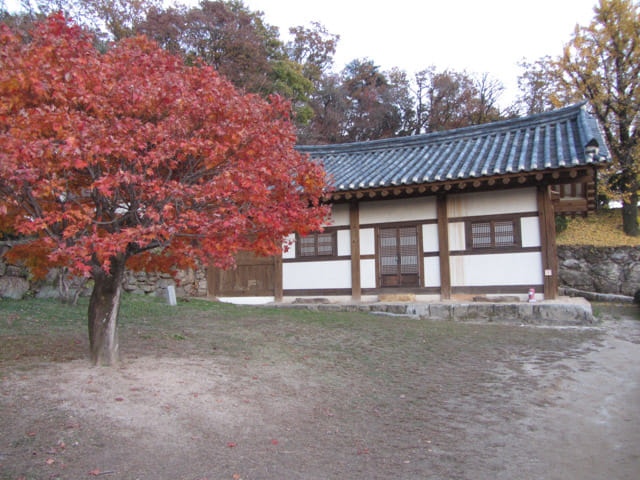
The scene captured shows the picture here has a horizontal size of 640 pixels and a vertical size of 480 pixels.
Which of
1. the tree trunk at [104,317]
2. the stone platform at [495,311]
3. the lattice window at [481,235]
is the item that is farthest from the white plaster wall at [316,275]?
the tree trunk at [104,317]

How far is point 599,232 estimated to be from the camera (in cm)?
2173

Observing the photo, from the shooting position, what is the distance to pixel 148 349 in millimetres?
6316

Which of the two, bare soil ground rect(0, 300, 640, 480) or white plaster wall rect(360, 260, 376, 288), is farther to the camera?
white plaster wall rect(360, 260, 376, 288)

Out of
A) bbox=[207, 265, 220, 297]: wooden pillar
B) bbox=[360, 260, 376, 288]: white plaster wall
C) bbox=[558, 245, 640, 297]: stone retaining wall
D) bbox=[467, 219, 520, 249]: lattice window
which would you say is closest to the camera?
bbox=[467, 219, 520, 249]: lattice window

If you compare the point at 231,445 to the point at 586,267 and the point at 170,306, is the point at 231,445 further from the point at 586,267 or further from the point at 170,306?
the point at 586,267

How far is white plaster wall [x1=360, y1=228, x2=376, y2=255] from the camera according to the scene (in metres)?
12.2

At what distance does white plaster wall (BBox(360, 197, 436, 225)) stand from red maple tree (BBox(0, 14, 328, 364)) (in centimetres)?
670

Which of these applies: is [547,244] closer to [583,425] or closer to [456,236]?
[456,236]

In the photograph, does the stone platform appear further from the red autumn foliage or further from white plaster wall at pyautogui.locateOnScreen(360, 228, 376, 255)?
the red autumn foliage

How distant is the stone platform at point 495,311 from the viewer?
983cm

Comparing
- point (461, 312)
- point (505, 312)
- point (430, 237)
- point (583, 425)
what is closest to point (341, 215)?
point (430, 237)

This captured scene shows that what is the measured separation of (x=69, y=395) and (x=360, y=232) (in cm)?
893

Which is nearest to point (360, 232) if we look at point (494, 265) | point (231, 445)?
point (494, 265)

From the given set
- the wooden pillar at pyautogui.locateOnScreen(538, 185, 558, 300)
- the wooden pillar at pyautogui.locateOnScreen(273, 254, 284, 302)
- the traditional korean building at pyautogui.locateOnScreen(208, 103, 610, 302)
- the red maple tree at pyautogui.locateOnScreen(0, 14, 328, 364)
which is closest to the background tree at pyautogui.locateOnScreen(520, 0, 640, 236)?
the traditional korean building at pyautogui.locateOnScreen(208, 103, 610, 302)
